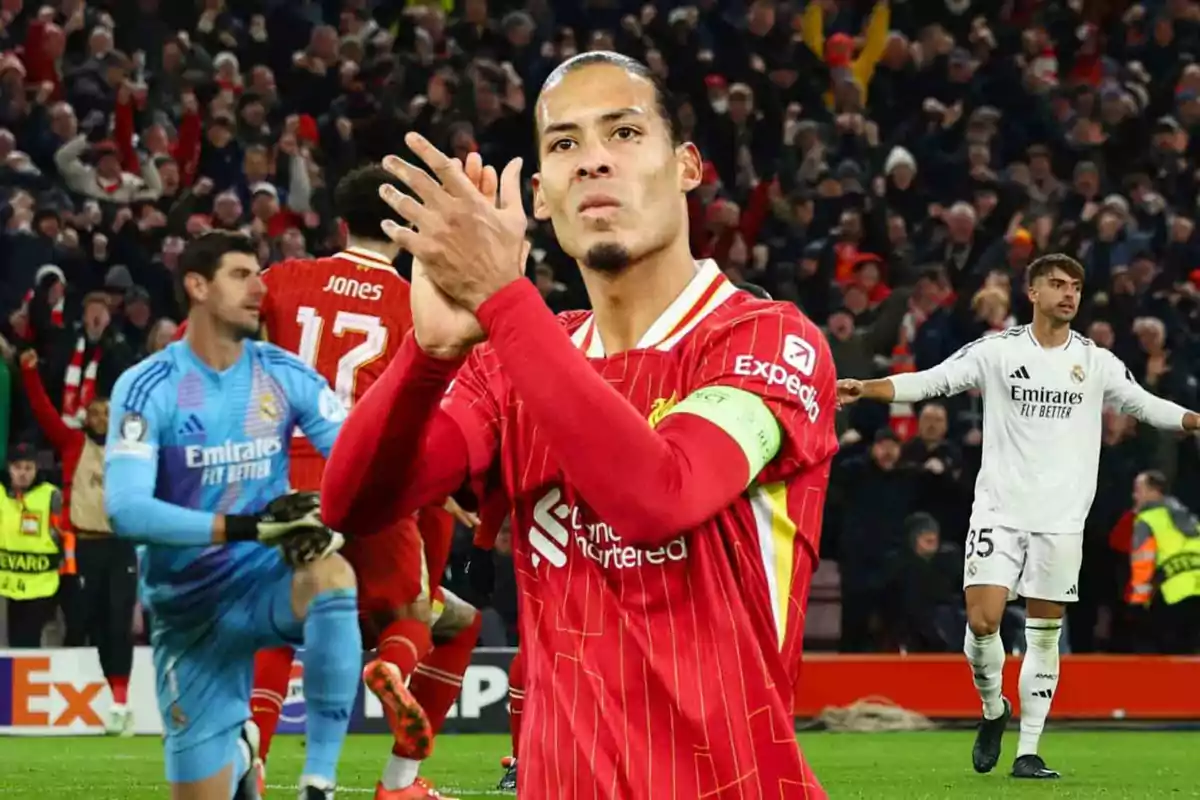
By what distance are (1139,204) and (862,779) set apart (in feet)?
31.0

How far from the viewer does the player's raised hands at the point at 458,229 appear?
8.88 feet

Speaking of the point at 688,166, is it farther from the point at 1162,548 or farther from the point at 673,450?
the point at 1162,548

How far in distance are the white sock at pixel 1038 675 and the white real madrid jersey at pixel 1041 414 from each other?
54cm

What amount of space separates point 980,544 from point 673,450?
8800 mm

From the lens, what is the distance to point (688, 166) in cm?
334

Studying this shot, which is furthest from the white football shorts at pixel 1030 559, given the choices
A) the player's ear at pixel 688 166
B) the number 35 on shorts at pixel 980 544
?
the player's ear at pixel 688 166

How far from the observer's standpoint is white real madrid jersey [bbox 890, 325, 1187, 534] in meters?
11.3

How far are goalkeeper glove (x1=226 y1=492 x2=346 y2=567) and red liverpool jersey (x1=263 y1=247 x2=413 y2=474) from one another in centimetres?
198

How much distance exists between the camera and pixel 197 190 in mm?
16547

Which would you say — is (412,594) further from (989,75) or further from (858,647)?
(989,75)

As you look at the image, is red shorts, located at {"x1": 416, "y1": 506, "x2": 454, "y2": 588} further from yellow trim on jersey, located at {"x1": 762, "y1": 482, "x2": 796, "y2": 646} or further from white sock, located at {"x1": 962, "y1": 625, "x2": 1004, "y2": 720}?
Answer: yellow trim on jersey, located at {"x1": 762, "y1": 482, "x2": 796, "y2": 646}

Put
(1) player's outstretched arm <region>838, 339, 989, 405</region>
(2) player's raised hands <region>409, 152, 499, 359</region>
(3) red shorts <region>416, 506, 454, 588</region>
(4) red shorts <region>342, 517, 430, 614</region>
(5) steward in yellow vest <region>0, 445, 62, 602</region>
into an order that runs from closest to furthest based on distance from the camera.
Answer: (2) player's raised hands <region>409, 152, 499, 359</region>, (4) red shorts <region>342, 517, 430, 614</region>, (3) red shorts <region>416, 506, 454, 588</region>, (1) player's outstretched arm <region>838, 339, 989, 405</region>, (5) steward in yellow vest <region>0, 445, 62, 602</region>

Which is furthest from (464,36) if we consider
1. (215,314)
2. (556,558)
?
(556,558)

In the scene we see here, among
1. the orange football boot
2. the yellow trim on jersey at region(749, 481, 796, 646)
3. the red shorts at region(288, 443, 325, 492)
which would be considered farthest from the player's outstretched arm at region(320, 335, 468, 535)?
the red shorts at region(288, 443, 325, 492)
